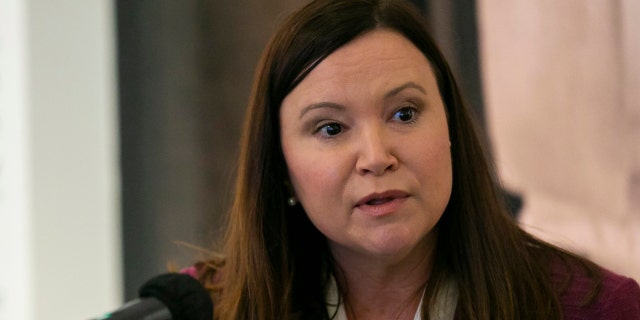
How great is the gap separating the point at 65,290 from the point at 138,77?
613mm

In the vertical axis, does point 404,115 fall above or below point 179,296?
above

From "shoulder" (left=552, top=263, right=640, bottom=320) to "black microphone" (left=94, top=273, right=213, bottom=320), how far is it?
61cm

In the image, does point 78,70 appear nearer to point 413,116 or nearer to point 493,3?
point 493,3

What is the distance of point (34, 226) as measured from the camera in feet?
7.04

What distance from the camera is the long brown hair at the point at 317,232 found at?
123cm

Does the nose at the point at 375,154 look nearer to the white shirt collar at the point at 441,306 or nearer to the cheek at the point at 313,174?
the cheek at the point at 313,174

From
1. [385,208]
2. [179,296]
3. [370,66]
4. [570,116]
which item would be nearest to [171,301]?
[179,296]

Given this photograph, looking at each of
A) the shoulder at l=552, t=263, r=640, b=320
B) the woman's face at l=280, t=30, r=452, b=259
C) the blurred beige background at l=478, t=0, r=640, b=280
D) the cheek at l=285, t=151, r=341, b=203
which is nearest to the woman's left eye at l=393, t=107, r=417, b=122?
the woman's face at l=280, t=30, r=452, b=259

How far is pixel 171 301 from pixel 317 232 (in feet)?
1.93

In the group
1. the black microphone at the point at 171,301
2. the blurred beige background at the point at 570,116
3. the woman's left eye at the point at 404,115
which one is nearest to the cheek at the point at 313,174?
the woman's left eye at the point at 404,115

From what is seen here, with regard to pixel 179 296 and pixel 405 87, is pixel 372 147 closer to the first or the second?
pixel 405 87

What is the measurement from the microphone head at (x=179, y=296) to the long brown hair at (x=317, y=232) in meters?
0.44

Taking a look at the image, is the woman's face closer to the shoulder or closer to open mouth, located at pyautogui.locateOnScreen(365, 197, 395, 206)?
open mouth, located at pyautogui.locateOnScreen(365, 197, 395, 206)

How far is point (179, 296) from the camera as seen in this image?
0.86 m
